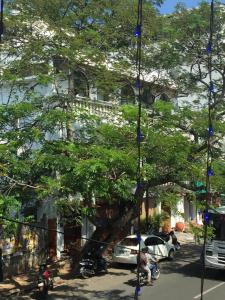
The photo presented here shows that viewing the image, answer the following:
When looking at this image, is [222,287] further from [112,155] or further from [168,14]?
[168,14]

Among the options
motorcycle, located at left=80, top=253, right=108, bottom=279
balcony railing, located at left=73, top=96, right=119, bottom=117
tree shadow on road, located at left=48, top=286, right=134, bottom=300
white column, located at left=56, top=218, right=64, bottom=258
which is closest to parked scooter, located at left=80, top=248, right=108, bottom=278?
motorcycle, located at left=80, top=253, right=108, bottom=279

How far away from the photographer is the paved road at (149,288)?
1647cm

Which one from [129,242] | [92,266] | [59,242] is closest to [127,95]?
[129,242]

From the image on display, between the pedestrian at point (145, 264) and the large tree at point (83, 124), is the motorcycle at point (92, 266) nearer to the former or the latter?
the large tree at point (83, 124)

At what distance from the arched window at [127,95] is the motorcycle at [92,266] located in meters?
5.88

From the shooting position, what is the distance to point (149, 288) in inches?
698

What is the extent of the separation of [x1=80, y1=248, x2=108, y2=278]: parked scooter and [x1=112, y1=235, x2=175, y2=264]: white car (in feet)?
2.88

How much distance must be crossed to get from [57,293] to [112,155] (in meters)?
5.48

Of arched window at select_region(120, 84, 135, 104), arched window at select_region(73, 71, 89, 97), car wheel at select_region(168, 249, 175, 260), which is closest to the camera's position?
arched window at select_region(73, 71, 89, 97)

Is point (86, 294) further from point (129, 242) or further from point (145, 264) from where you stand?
point (129, 242)

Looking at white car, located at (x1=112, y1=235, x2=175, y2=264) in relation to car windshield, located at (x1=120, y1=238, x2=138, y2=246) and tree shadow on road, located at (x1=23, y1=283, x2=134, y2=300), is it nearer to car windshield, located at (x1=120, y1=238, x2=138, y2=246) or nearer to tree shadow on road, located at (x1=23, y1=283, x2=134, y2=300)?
car windshield, located at (x1=120, y1=238, x2=138, y2=246)

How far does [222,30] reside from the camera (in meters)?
21.8

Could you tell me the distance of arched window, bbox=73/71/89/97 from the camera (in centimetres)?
1783

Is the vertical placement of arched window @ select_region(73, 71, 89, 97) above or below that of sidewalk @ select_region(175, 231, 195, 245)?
above
